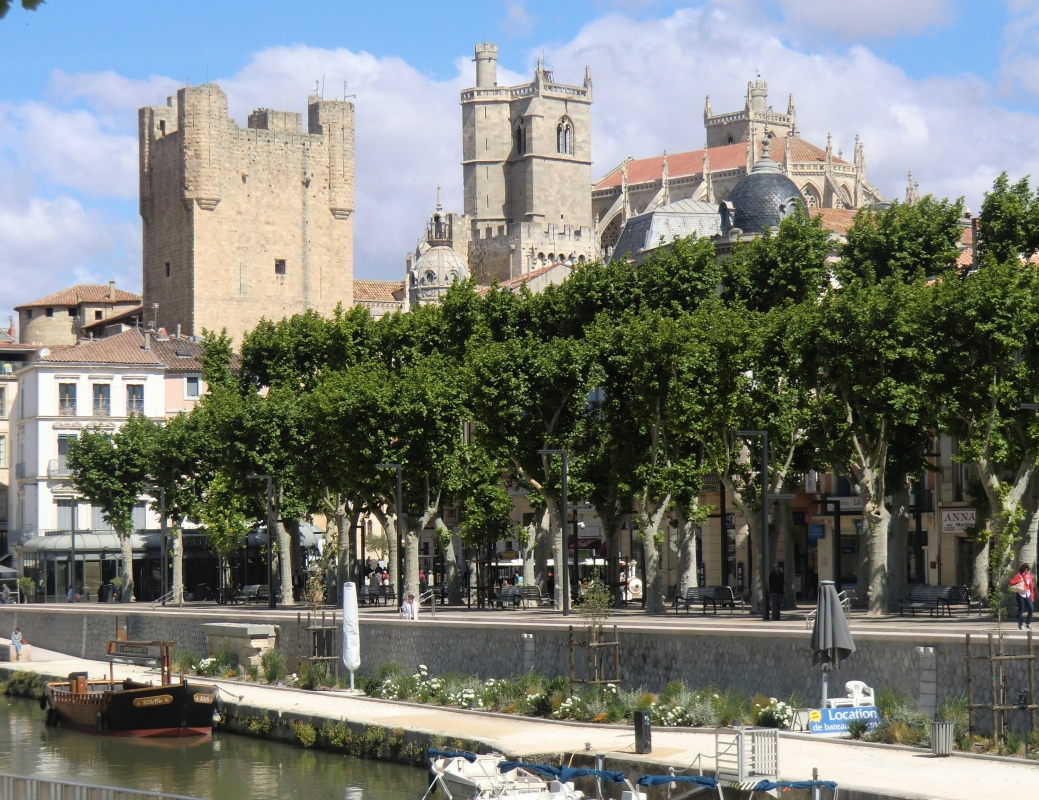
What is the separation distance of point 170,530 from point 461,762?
44347 mm

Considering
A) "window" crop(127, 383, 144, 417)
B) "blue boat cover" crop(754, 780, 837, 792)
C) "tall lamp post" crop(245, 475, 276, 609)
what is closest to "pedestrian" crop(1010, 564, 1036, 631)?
"blue boat cover" crop(754, 780, 837, 792)

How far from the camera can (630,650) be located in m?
29.9

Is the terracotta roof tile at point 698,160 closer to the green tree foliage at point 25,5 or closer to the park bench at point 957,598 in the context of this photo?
the park bench at point 957,598

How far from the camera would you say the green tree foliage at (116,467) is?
6631 centimetres

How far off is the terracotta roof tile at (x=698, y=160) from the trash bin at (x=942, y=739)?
12789cm

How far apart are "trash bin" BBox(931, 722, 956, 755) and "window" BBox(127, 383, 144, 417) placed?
61743mm

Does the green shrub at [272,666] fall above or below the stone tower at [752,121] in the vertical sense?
below

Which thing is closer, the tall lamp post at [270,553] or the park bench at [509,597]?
the park bench at [509,597]

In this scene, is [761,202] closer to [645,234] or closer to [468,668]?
[645,234]

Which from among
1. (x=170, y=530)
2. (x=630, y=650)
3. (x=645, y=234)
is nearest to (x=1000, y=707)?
(x=630, y=650)

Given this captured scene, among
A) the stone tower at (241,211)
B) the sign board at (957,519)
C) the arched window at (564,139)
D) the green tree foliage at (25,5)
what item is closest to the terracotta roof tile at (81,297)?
the stone tower at (241,211)

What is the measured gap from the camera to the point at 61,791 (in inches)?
563

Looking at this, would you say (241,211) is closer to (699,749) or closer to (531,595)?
(531,595)

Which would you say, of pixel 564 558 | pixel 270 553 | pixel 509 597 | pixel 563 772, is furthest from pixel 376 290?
pixel 563 772
